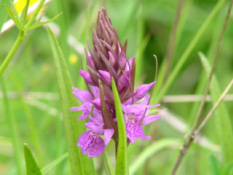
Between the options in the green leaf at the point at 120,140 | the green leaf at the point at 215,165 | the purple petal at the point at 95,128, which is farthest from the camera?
the green leaf at the point at 215,165

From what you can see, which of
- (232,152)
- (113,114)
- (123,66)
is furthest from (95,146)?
(232,152)

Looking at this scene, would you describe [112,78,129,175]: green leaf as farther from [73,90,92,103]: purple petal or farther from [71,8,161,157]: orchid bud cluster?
[73,90,92,103]: purple petal

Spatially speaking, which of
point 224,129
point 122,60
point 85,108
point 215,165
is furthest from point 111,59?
point 224,129

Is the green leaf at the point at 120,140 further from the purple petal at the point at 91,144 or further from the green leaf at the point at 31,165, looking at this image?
the green leaf at the point at 31,165

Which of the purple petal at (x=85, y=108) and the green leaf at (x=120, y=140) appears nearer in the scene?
the green leaf at (x=120, y=140)

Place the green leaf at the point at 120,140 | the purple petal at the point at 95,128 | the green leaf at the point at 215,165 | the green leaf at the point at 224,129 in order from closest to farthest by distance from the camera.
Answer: the green leaf at the point at 120,140 < the purple petal at the point at 95,128 < the green leaf at the point at 215,165 < the green leaf at the point at 224,129

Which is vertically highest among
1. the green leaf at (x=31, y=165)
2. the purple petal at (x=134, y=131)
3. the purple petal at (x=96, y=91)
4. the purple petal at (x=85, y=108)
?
the purple petal at (x=96, y=91)

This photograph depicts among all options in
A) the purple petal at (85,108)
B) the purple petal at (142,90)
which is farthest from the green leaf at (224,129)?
the purple petal at (85,108)
